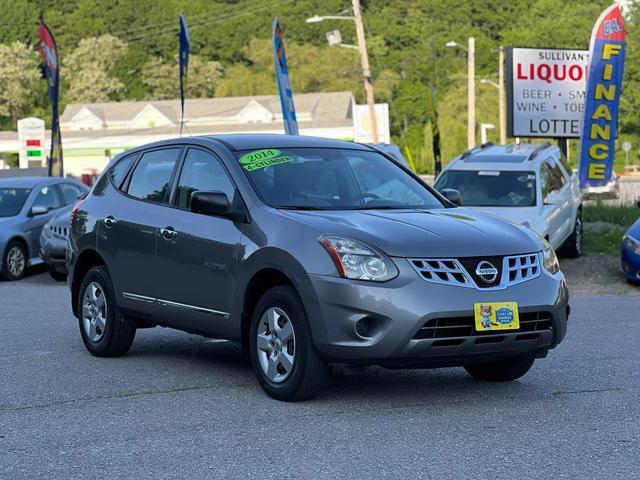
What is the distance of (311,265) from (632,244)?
10428 mm

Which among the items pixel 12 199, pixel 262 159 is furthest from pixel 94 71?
pixel 262 159

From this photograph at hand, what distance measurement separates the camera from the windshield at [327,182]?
848 cm

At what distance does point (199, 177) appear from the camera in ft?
29.8

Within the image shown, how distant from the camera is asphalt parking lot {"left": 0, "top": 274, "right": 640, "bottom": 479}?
6211 millimetres

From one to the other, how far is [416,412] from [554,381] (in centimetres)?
151

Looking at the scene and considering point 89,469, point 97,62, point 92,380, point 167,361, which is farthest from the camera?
point 97,62

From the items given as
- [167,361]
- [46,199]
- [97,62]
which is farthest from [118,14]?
[167,361]

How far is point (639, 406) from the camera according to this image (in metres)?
7.70

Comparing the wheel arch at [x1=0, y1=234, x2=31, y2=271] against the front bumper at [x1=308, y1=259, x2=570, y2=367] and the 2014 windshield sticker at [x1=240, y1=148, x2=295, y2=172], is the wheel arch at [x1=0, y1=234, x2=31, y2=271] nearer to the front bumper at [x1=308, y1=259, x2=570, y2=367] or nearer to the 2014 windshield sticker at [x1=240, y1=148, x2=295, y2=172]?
the 2014 windshield sticker at [x1=240, y1=148, x2=295, y2=172]

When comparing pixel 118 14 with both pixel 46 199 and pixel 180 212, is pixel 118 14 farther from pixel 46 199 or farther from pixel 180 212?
pixel 180 212

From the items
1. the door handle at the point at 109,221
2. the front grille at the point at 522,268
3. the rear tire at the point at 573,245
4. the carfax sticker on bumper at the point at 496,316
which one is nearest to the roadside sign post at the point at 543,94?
the rear tire at the point at 573,245

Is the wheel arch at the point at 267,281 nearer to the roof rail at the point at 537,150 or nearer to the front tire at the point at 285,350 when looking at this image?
the front tire at the point at 285,350

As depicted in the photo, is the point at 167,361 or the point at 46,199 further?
the point at 46,199

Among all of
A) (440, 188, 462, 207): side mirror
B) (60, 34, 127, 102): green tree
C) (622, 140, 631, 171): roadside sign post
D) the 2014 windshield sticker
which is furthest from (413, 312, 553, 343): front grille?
(60, 34, 127, 102): green tree
